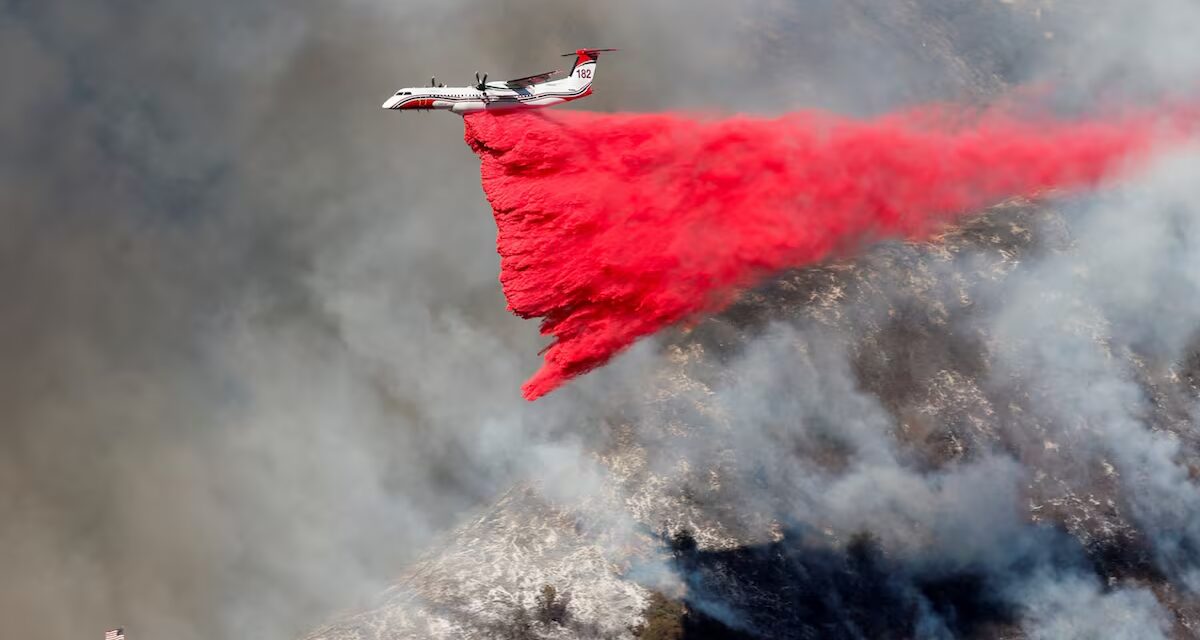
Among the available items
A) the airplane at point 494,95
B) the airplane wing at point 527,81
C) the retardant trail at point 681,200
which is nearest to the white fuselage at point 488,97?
the airplane at point 494,95

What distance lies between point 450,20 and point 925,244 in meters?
44.3

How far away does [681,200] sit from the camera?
61500 mm

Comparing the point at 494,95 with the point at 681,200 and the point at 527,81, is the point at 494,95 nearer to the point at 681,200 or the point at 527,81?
the point at 527,81

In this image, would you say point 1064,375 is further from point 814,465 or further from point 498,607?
point 498,607

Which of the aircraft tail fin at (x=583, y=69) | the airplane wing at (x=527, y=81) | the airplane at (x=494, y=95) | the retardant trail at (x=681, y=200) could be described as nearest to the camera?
the airplane wing at (x=527, y=81)

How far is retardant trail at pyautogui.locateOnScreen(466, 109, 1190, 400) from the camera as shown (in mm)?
57625

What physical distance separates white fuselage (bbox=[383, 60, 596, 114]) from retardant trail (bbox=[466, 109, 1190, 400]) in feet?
2.45

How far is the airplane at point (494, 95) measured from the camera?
191 feet

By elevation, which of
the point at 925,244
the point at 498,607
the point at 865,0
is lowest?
the point at 498,607

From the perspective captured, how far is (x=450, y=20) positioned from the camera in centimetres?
9038

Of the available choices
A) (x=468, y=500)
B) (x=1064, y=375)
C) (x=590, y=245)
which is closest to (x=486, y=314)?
(x=468, y=500)

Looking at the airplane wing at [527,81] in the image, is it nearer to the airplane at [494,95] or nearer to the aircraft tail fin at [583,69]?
the airplane at [494,95]

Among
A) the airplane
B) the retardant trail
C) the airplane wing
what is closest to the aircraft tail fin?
the airplane

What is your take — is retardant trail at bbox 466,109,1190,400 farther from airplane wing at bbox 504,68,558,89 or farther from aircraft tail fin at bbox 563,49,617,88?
aircraft tail fin at bbox 563,49,617,88
